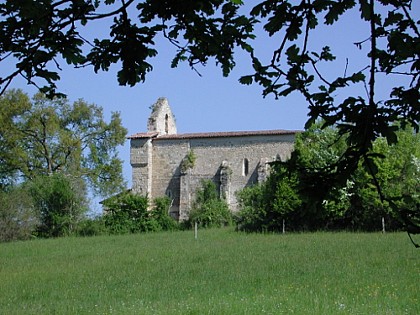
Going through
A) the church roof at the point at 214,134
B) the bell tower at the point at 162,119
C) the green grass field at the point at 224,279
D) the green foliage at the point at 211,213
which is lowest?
the green grass field at the point at 224,279

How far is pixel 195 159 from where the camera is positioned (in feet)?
139

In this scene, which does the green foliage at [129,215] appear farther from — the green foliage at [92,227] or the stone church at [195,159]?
the stone church at [195,159]

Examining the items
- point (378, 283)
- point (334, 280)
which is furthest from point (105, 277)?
point (378, 283)

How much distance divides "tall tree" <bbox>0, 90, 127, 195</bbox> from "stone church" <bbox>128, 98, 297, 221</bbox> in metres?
1.82

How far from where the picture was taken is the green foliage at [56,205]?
125ft

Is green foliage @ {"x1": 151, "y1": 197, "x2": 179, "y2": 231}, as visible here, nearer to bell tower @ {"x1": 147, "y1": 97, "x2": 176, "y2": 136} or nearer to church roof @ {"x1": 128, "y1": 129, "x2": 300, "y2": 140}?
church roof @ {"x1": 128, "y1": 129, "x2": 300, "y2": 140}

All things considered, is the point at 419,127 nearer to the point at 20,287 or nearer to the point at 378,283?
the point at 378,283

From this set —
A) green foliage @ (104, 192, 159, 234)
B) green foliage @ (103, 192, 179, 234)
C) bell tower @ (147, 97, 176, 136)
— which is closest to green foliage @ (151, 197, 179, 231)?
green foliage @ (103, 192, 179, 234)

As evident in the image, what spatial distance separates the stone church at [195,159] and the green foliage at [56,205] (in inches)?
235

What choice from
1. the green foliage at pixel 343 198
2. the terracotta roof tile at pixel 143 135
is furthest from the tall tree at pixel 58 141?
the green foliage at pixel 343 198

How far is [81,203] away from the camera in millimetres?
39188

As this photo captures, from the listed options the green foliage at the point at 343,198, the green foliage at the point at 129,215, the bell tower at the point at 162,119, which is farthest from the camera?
the bell tower at the point at 162,119

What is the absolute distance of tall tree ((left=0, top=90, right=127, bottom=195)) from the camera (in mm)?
40906

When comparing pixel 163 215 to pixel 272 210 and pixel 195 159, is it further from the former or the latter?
pixel 272 210
